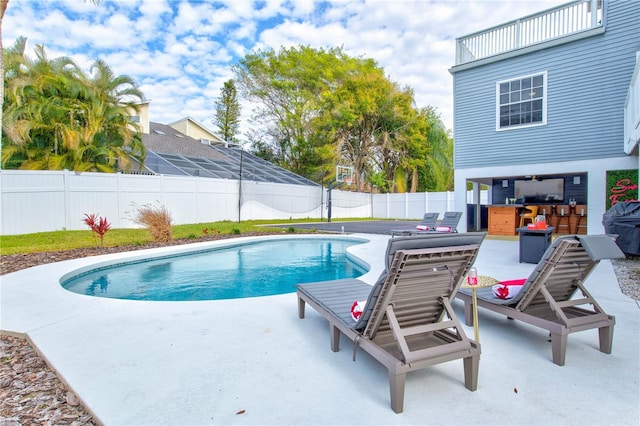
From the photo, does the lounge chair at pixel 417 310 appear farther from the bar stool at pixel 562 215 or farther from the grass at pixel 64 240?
the bar stool at pixel 562 215

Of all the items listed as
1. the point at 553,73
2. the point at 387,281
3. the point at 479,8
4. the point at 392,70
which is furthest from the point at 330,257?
the point at 392,70

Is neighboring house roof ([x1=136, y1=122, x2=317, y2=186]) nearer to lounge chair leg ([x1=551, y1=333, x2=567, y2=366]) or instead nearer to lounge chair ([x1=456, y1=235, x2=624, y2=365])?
lounge chair ([x1=456, y1=235, x2=624, y2=365])

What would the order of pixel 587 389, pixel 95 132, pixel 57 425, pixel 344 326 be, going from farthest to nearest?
pixel 95 132
pixel 344 326
pixel 587 389
pixel 57 425

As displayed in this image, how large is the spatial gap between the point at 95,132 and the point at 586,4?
1510cm

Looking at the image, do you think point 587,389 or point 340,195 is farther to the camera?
point 340,195

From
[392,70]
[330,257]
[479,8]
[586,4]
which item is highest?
[392,70]

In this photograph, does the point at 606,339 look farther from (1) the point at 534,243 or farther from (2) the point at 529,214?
(2) the point at 529,214

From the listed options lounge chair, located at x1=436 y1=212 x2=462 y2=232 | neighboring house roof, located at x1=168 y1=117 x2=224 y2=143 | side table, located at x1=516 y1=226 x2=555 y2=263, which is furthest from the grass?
neighboring house roof, located at x1=168 y1=117 x2=224 y2=143

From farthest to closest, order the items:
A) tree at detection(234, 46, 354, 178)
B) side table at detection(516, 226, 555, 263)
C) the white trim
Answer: tree at detection(234, 46, 354, 178) < the white trim < side table at detection(516, 226, 555, 263)

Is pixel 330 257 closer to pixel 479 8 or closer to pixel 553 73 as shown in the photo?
pixel 553 73

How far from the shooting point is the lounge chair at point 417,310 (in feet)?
6.24

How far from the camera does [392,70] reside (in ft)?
89.3

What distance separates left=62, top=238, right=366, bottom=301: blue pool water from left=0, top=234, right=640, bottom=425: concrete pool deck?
1726 mm

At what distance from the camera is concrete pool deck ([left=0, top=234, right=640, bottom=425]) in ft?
6.14
